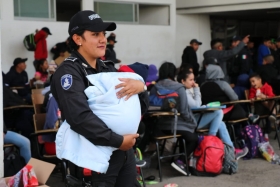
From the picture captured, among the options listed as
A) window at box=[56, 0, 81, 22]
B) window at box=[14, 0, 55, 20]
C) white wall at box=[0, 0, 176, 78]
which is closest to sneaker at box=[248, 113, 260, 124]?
white wall at box=[0, 0, 176, 78]

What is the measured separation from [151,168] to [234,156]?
3.52 ft

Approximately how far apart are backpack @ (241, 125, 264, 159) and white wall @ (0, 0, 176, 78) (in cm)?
471

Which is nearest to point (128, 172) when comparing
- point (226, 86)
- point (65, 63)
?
point (65, 63)

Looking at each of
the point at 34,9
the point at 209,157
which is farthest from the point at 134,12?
the point at 209,157

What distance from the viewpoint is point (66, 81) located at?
262cm

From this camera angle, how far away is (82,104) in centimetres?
258

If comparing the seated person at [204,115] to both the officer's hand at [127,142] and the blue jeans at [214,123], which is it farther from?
the officer's hand at [127,142]

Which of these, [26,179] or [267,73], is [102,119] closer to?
[26,179]

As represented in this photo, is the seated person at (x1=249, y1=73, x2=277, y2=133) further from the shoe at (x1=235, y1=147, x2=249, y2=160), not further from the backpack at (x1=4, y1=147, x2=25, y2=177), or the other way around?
the backpack at (x1=4, y1=147, x2=25, y2=177)

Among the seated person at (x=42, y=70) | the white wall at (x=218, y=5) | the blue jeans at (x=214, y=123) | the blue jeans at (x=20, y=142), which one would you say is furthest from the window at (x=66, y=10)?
the blue jeans at (x=20, y=142)

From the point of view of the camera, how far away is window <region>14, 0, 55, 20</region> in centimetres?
992

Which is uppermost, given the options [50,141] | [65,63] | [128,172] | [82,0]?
[82,0]

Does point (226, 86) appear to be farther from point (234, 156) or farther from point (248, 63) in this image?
point (248, 63)

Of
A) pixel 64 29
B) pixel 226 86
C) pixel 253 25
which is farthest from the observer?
pixel 253 25
